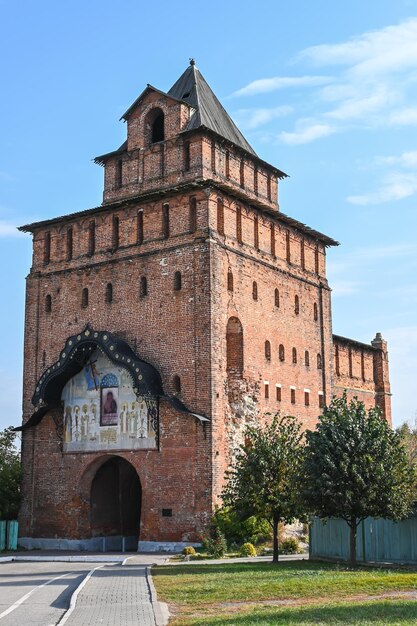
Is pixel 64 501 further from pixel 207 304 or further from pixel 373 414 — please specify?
pixel 373 414

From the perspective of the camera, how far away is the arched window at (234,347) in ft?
109

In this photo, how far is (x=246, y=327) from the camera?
34.0 metres

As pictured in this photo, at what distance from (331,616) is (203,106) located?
90.5 feet

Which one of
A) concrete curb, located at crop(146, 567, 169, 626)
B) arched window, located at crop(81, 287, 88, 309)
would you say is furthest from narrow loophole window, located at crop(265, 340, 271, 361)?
concrete curb, located at crop(146, 567, 169, 626)

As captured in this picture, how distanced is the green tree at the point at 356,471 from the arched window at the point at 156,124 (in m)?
17.3

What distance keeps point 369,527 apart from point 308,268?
1662 cm

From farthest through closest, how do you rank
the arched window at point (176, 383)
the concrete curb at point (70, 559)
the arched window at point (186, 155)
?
the arched window at point (186, 155), the arched window at point (176, 383), the concrete curb at point (70, 559)

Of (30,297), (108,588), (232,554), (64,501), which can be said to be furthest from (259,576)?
(30,297)

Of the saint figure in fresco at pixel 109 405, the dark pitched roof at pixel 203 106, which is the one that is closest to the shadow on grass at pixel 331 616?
the saint figure in fresco at pixel 109 405

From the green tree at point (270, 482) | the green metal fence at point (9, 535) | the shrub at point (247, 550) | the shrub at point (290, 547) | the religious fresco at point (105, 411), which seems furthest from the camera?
the green metal fence at point (9, 535)

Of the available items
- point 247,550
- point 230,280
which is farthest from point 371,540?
point 230,280

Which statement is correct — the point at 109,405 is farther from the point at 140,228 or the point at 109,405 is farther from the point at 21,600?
the point at 21,600

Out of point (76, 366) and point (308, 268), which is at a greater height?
point (308, 268)

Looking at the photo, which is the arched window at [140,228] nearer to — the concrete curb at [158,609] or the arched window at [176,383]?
the arched window at [176,383]
